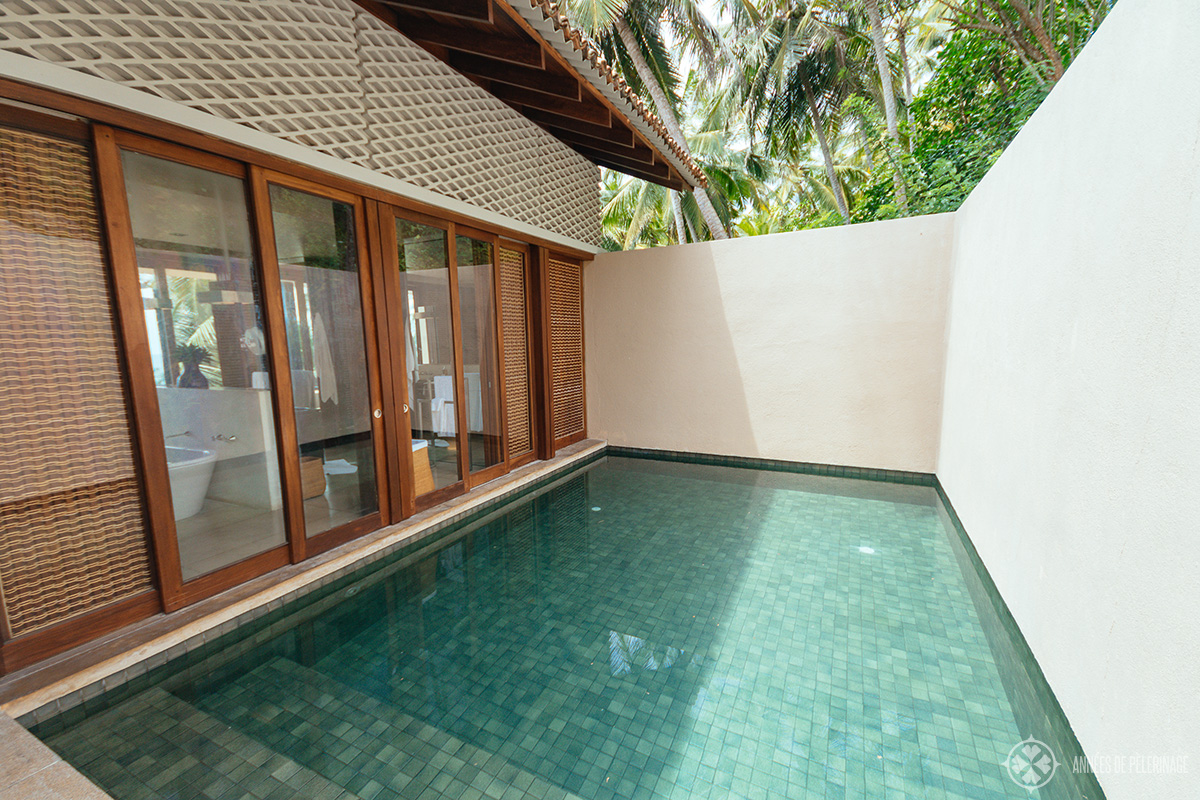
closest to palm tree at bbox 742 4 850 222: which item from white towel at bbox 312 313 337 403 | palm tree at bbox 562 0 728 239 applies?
palm tree at bbox 562 0 728 239

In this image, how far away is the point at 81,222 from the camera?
247 centimetres

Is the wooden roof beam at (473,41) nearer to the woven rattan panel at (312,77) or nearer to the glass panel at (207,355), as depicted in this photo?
the woven rattan panel at (312,77)

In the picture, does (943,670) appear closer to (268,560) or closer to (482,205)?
Answer: (268,560)

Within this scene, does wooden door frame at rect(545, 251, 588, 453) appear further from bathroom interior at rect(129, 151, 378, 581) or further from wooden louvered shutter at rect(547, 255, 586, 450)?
bathroom interior at rect(129, 151, 378, 581)

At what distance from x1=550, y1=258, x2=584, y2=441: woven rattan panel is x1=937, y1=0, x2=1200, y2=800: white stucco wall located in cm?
462

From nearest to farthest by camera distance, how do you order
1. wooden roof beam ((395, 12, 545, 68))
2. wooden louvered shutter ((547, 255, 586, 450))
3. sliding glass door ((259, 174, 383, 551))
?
1. sliding glass door ((259, 174, 383, 551))
2. wooden roof beam ((395, 12, 545, 68))
3. wooden louvered shutter ((547, 255, 586, 450))

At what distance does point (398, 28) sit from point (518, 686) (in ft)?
15.4

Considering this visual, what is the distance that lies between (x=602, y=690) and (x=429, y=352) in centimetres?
314

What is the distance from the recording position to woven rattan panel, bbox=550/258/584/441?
6438 millimetres

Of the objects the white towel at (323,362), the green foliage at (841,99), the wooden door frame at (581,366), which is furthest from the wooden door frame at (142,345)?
the green foliage at (841,99)

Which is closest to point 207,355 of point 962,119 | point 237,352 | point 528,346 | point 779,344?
point 237,352

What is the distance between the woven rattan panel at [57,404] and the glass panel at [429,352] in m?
1.83

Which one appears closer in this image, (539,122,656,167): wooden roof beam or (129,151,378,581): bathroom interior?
(129,151,378,581): bathroom interior

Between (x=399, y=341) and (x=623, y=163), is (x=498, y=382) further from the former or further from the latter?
(x=623, y=163)
